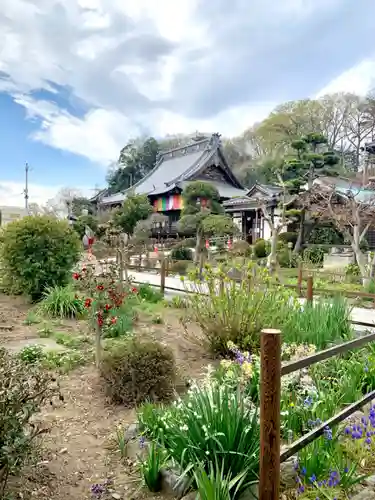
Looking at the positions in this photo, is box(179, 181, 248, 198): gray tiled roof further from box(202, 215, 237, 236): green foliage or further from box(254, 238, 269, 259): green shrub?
box(202, 215, 237, 236): green foliage

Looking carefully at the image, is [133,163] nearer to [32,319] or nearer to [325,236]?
[325,236]

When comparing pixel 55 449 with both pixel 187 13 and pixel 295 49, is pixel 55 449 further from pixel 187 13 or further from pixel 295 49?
pixel 295 49

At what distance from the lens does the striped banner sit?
27.0 metres

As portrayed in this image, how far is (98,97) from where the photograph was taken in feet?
41.8

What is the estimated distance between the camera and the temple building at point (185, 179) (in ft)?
89.6

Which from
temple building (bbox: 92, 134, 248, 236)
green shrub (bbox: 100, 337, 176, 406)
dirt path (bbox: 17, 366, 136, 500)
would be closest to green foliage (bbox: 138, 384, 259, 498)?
dirt path (bbox: 17, 366, 136, 500)

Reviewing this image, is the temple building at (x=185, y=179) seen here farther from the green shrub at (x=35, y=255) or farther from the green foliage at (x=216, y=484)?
the green foliage at (x=216, y=484)

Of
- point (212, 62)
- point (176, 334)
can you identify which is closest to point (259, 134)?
point (212, 62)

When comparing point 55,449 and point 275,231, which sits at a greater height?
point 275,231

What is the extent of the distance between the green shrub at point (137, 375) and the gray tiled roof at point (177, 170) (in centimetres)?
2308

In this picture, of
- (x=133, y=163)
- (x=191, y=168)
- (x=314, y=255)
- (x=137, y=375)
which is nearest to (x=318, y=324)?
(x=137, y=375)

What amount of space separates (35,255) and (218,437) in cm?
707

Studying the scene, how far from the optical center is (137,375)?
3562 mm

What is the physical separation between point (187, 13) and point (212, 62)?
109 inches
